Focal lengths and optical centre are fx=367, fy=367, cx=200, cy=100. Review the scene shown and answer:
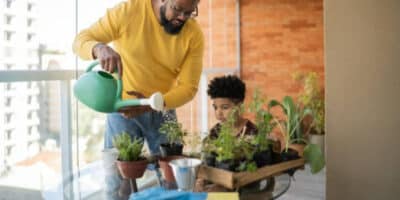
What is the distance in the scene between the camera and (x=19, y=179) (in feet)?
4.93

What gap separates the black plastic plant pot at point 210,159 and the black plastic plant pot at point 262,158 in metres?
0.13

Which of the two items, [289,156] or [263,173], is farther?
[289,156]

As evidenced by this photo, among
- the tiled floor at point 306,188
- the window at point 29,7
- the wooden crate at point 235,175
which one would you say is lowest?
the tiled floor at point 306,188

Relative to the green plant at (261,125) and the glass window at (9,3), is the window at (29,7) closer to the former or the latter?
the glass window at (9,3)

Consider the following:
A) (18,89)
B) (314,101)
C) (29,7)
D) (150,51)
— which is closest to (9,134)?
(18,89)

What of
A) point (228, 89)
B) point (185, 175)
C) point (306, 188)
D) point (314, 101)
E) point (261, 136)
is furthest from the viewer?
point (314, 101)

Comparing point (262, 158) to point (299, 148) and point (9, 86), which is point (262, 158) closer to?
point (299, 148)

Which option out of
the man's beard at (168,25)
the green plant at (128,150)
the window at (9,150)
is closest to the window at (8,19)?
the window at (9,150)

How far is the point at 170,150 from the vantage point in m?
1.22

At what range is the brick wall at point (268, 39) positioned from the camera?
3.82 meters

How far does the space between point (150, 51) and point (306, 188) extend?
78.9 inches

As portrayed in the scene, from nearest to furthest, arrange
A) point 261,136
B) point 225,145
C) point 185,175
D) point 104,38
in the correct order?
point 185,175 < point 225,145 < point 261,136 < point 104,38

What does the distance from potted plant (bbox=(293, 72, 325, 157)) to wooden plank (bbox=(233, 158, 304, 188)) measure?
2153 millimetres

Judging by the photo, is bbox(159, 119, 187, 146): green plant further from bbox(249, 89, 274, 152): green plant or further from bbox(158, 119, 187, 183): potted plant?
bbox(249, 89, 274, 152): green plant
